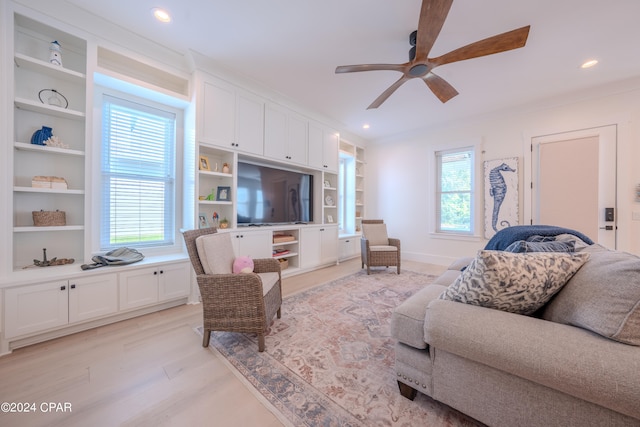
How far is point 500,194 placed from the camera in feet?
12.7

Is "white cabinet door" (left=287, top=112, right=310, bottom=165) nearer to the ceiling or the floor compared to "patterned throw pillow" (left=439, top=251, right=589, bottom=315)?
nearer to the ceiling

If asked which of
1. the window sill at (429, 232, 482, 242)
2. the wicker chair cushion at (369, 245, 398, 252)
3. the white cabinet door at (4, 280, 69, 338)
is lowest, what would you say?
the white cabinet door at (4, 280, 69, 338)

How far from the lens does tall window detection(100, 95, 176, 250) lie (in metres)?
2.48

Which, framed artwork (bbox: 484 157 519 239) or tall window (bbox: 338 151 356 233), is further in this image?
tall window (bbox: 338 151 356 233)

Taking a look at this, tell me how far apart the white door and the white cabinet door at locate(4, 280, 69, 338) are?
5.83 metres

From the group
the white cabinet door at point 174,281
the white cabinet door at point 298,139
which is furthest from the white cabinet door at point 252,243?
the white cabinet door at point 298,139

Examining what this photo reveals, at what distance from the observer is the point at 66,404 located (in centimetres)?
128

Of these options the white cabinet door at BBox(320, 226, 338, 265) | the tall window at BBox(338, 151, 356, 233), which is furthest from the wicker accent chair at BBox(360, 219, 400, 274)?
the tall window at BBox(338, 151, 356, 233)

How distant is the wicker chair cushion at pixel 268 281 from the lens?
189cm

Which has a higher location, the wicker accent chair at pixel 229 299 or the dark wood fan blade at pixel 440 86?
the dark wood fan blade at pixel 440 86

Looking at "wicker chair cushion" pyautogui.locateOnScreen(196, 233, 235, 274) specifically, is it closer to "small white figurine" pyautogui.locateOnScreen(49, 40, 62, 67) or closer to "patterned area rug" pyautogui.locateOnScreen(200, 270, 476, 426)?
"patterned area rug" pyautogui.locateOnScreen(200, 270, 476, 426)

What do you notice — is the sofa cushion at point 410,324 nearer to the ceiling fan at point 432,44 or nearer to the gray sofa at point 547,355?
the gray sofa at point 547,355

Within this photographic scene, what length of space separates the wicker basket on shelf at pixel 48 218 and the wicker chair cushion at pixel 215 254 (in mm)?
1444

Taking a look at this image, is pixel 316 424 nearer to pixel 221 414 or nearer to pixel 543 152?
pixel 221 414
